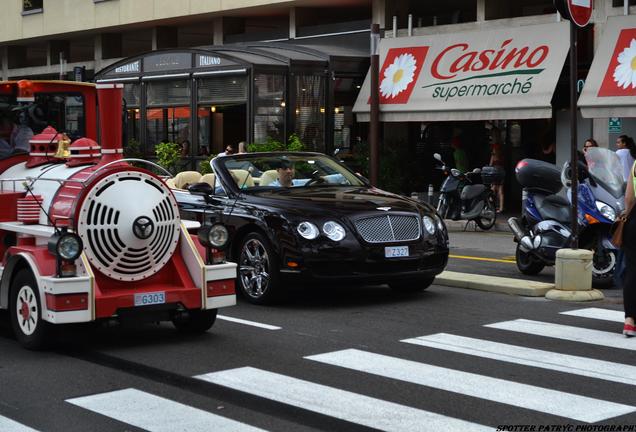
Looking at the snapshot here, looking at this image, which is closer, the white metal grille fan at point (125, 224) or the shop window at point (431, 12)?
the white metal grille fan at point (125, 224)

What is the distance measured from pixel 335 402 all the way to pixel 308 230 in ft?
13.1

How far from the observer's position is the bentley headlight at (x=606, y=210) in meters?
12.3

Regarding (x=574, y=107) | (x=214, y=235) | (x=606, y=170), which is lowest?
(x=214, y=235)

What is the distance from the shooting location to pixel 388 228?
10898 millimetres

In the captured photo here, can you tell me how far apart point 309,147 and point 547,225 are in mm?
13316

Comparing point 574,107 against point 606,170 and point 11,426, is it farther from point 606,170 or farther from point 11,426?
point 11,426

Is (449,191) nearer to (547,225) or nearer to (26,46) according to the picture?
(547,225)

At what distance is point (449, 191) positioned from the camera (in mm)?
20734

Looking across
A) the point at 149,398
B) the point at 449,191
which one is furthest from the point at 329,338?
the point at 449,191

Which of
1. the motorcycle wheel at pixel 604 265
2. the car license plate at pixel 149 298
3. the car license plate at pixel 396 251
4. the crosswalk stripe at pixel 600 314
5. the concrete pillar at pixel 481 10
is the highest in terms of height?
the concrete pillar at pixel 481 10

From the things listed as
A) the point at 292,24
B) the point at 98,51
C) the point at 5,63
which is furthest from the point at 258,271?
the point at 5,63

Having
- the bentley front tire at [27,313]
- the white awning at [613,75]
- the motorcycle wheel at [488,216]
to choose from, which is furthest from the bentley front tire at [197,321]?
the white awning at [613,75]

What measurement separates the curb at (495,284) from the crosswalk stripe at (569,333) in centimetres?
173

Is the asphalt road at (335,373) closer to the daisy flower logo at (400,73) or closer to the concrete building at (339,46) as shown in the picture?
the concrete building at (339,46)
